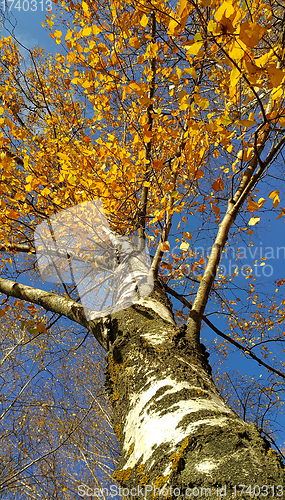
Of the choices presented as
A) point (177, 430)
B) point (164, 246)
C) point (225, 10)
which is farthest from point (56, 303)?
point (225, 10)

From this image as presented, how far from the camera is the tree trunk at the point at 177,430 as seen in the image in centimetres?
72

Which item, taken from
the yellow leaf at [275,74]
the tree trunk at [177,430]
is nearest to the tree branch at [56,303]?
the tree trunk at [177,430]

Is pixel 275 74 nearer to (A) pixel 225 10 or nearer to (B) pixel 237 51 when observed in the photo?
(B) pixel 237 51

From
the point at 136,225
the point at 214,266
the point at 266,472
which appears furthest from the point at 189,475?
the point at 136,225

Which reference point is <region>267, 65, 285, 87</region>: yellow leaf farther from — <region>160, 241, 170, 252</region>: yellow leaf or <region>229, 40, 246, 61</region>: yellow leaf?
<region>160, 241, 170, 252</region>: yellow leaf

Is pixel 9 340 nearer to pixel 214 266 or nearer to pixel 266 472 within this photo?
pixel 214 266

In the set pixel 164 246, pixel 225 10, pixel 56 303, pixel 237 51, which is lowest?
pixel 56 303

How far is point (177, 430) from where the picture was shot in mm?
921

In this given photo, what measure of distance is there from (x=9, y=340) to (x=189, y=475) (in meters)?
7.73

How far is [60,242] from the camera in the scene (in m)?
4.18

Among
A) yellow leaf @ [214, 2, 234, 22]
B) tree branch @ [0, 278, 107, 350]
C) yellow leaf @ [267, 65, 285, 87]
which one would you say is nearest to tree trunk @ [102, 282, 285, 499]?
tree branch @ [0, 278, 107, 350]

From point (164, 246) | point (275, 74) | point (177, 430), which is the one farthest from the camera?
point (164, 246)

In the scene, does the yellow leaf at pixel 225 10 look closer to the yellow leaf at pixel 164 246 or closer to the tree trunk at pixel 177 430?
the yellow leaf at pixel 164 246

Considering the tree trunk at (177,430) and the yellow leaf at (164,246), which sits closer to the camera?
the tree trunk at (177,430)
